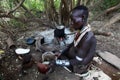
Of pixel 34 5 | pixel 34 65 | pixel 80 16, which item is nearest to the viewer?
pixel 80 16

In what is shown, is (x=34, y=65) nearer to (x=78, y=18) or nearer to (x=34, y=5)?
(x=78, y=18)

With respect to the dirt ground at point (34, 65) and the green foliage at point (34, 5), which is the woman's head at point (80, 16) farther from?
the green foliage at point (34, 5)

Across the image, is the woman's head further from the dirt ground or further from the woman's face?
the dirt ground

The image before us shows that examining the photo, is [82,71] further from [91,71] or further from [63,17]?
[63,17]

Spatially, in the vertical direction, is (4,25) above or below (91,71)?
above

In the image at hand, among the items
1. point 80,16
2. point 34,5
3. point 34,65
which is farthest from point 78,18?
point 34,5

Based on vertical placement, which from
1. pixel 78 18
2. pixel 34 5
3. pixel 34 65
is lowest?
pixel 34 65

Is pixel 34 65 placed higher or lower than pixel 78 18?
lower

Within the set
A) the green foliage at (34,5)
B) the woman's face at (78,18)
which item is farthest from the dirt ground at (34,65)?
the woman's face at (78,18)

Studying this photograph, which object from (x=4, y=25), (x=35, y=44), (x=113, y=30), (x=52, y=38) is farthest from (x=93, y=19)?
(x=4, y=25)

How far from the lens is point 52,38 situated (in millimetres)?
3771

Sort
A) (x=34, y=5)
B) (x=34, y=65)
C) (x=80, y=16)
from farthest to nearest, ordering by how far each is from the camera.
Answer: (x=34, y=5) → (x=34, y=65) → (x=80, y=16)

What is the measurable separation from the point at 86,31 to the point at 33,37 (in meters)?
1.44

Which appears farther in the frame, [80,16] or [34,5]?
[34,5]
